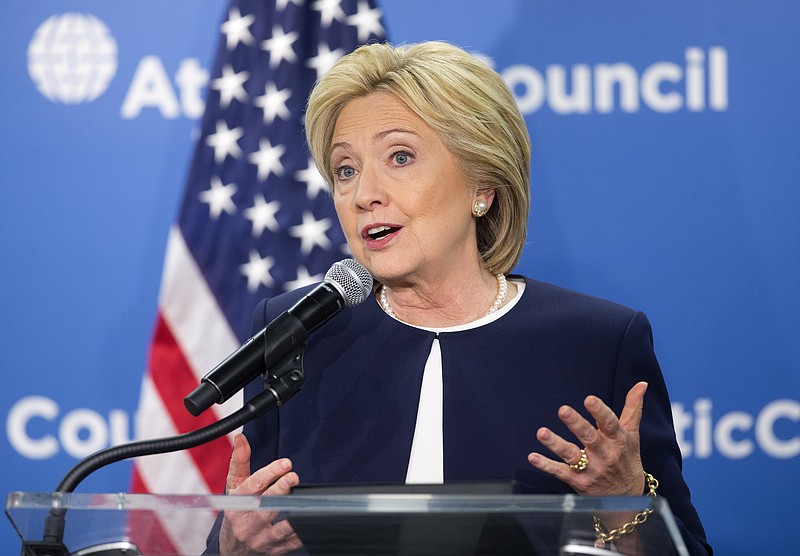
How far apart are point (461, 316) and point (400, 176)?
1.06 feet

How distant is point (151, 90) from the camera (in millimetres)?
2674

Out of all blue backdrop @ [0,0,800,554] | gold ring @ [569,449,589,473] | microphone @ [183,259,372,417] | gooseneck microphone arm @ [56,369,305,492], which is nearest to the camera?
gooseneck microphone arm @ [56,369,305,492]

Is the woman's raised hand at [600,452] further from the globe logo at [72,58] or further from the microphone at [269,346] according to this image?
the globe logo at [72,58]

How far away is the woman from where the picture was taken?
1.87 metres

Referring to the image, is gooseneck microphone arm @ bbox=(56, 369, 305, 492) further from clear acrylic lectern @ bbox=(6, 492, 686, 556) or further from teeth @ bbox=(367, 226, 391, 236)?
teeth @ bbox=(367, 226, 391, 236)

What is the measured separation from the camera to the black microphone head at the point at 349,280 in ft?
5.03

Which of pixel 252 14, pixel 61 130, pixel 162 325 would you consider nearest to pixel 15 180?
pixel 61 130

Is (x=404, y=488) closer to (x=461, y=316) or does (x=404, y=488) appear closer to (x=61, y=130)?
(x=461, y=316)

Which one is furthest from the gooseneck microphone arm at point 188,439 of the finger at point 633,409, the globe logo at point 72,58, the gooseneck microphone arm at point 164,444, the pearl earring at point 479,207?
the globe logo at point 72,58

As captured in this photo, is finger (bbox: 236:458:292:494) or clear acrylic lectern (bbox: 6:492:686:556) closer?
clear acrylic lectern (bbox: 6:492:686:556)

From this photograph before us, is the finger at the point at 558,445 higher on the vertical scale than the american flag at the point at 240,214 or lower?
lower

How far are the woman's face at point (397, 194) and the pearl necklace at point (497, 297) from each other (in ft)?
0.27

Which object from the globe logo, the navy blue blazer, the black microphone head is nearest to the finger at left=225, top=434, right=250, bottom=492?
the black microphone head

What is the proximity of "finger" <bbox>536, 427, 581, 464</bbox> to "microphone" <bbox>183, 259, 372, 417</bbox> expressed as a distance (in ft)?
1.16
